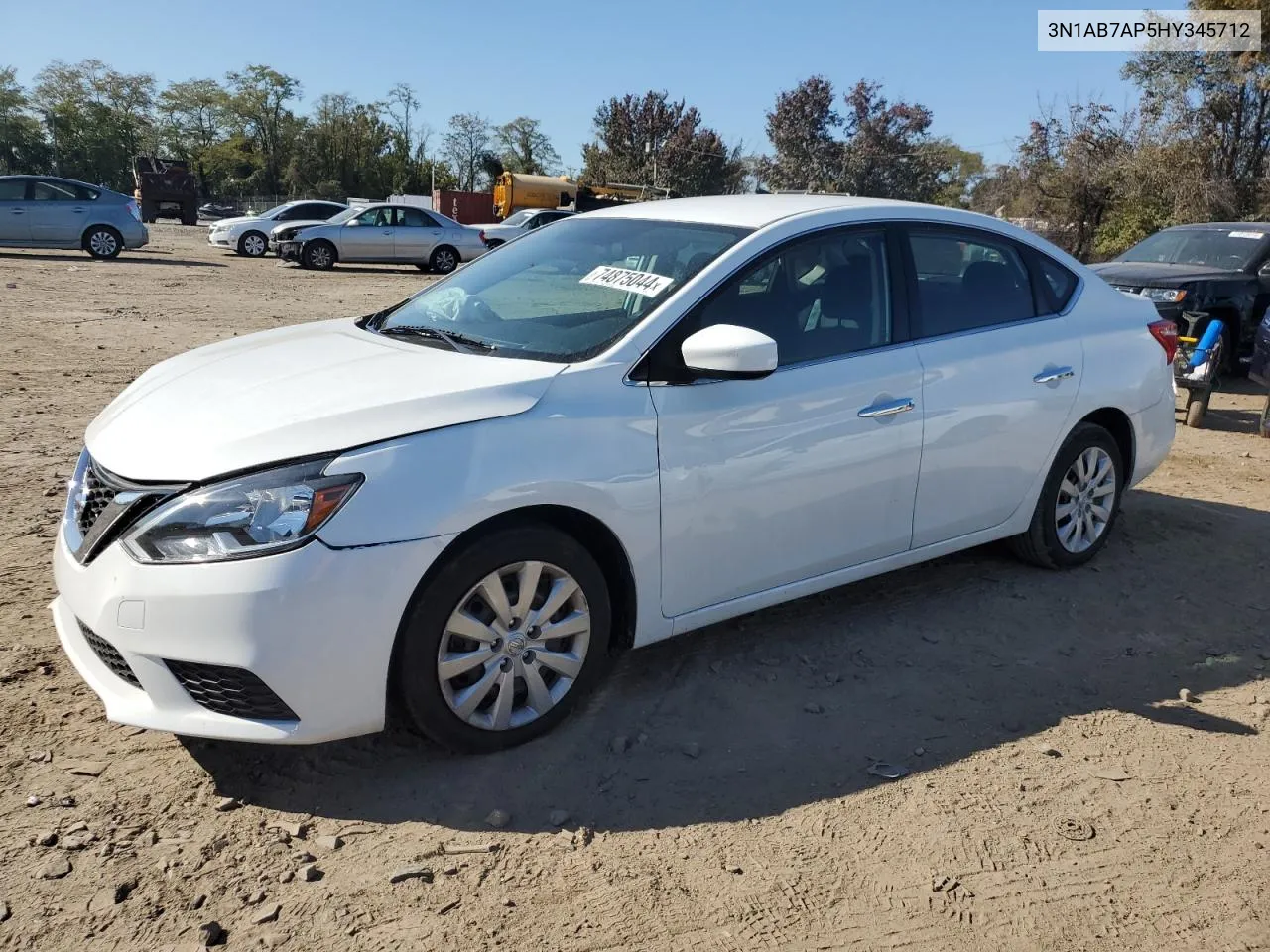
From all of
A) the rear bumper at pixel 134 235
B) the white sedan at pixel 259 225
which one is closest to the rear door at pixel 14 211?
the rear bumper at pixel 134 235

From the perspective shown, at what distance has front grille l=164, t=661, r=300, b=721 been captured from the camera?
2879mm

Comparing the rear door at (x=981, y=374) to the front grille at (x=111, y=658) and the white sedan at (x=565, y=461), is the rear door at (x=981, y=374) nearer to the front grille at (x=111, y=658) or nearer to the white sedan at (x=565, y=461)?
the white sedan at (x=565, y=461)

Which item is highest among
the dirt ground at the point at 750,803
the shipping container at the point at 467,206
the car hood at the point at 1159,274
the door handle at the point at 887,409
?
the shipping container at the point at 467,206

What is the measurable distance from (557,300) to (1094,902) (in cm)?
261

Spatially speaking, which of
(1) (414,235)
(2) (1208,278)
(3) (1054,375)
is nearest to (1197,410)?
(2) (1208,278)

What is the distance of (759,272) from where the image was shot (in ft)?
12.7

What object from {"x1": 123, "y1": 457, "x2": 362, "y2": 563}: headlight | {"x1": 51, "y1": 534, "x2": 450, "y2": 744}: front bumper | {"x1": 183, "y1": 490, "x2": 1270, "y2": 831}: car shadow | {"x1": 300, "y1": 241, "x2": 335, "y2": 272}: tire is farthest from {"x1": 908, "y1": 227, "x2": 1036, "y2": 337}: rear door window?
{"x1": 300, "y1": 241, "x2": 335, "y2": 272}: tire

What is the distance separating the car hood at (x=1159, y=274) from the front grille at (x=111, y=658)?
388 inches

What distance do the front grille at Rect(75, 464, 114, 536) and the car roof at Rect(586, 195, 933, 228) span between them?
7.45 feet

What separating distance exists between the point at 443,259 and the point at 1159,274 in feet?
60.2

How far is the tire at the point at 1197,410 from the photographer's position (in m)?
8.98

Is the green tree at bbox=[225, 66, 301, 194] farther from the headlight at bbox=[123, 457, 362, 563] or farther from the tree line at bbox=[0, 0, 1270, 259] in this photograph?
the headlight at bbox=[123, 457, 362, 563]

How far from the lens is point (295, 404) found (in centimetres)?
321

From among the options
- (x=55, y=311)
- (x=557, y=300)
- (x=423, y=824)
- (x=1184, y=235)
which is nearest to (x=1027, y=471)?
(x=557, y=300)
